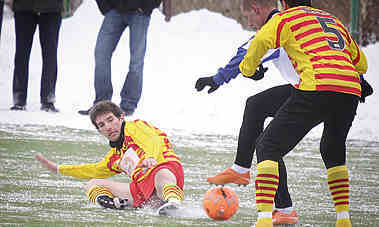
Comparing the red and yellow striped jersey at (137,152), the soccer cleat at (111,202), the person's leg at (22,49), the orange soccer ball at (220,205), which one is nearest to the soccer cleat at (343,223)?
the orange soccer ball at (220,205)

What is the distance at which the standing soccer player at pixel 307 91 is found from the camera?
4.82 metres

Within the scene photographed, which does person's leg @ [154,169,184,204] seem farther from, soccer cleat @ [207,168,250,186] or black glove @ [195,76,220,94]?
black glove @ [195,76,220,94]

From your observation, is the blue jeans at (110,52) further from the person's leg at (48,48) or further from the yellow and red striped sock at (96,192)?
the yellow and red striped sock at (96,192)

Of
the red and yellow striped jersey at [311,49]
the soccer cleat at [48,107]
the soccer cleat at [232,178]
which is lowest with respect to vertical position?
the soccer cleat at [48,107]

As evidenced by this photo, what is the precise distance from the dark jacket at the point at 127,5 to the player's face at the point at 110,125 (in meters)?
5.00

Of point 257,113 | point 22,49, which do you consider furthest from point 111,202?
point 22,49

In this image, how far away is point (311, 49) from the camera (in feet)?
16.0

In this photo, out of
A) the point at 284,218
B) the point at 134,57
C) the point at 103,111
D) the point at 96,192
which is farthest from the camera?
the point at 134,57

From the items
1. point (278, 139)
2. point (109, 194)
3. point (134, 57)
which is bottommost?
point (134, 57)

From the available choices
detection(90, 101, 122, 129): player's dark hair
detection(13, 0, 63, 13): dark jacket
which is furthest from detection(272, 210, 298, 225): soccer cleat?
detection(13, 0, 63, 13): dark jacket

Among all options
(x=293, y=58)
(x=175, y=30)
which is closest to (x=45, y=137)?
(x=293, y=58)

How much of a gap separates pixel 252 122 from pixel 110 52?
593cm

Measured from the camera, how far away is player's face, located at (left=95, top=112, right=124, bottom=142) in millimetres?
5922

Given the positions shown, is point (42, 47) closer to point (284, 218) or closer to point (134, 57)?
point (134, 57)
